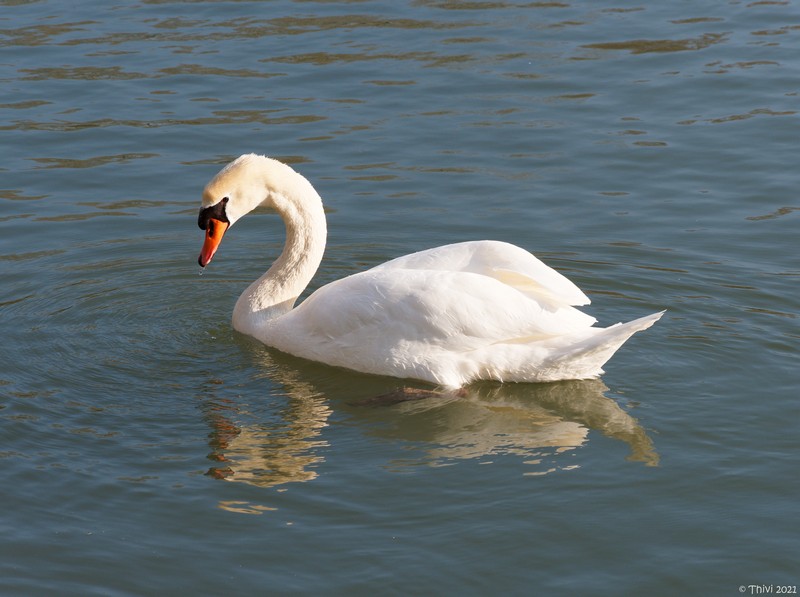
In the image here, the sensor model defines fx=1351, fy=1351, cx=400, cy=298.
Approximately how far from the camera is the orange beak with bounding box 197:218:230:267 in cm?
876

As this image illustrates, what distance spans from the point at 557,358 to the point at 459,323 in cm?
60

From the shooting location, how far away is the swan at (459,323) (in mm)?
7762

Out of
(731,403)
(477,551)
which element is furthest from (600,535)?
(731,403)

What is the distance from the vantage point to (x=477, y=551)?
6.15 meters

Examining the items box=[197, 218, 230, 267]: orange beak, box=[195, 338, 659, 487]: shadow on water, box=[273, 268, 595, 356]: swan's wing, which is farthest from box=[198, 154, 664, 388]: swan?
box=[197, 218, 230, 267]: orange beak

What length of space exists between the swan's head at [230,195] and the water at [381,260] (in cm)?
72

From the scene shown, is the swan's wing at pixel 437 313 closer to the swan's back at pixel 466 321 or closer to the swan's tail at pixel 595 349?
the swan's back at pixel 466 321

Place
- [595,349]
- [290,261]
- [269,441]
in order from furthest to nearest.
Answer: [290,261] → [595,349] → [269,441]

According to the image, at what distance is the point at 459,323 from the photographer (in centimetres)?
777

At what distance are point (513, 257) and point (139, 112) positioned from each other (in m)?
6.61

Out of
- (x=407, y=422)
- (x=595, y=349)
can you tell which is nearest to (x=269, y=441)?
(x=407, y=422)

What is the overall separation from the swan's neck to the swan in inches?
16.4

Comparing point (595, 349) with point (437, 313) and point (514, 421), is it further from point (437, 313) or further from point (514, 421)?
point (437, 313)

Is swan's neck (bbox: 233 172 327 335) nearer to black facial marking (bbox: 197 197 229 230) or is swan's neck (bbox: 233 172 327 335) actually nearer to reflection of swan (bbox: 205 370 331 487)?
black facial marking (bbox: 197 197 229 230)
